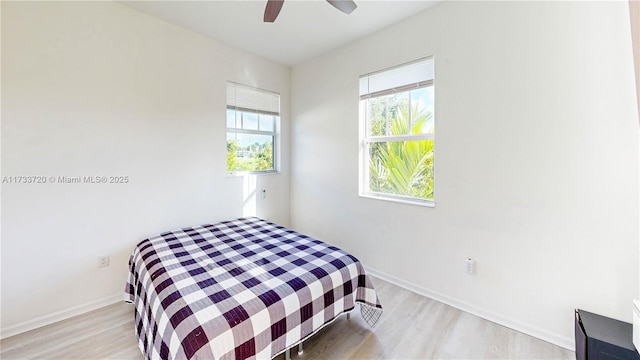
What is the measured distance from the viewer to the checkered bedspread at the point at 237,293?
1201 millimetres

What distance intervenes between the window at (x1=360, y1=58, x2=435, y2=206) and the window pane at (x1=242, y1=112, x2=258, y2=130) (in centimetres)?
143

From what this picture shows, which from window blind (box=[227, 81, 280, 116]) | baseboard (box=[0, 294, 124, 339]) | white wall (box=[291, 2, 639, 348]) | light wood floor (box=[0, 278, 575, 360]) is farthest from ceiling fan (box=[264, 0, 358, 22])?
baseboard (box=[0, 294, 124, 339])

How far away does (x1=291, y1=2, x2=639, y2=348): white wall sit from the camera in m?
1.54

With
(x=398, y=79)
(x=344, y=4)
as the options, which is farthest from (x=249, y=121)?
(x=344, y=4)

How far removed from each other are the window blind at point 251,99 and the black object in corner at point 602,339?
11.6 ft

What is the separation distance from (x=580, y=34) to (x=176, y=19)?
3.26 m

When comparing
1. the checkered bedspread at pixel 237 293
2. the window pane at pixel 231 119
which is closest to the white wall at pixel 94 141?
the window pane at pixel 231 119

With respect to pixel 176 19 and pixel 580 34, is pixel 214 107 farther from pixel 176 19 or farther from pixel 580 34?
pixel 580 34

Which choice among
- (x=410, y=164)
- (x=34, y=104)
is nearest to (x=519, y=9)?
(x=410, y=164)

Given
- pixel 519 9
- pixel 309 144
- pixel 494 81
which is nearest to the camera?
pixel 519 9

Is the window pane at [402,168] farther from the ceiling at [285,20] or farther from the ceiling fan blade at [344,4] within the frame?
the ceiling fan blade at [344,4]

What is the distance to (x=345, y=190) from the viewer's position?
305cm

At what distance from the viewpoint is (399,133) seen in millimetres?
2617

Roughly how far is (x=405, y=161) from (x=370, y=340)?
1.64 m
